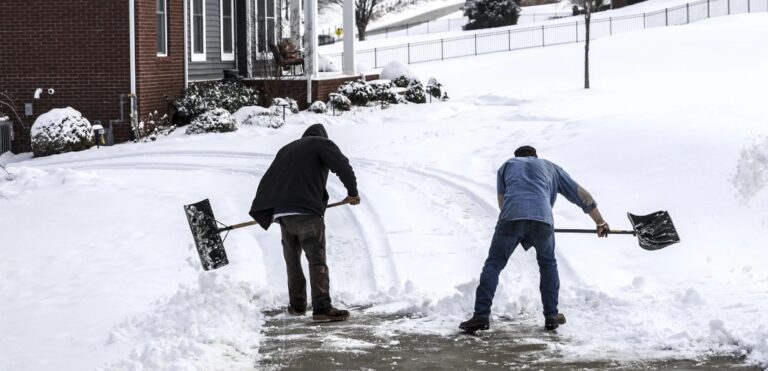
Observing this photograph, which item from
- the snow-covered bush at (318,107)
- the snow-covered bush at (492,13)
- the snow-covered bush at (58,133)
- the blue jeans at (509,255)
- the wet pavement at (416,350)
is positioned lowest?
the wet pavement at (416,350)

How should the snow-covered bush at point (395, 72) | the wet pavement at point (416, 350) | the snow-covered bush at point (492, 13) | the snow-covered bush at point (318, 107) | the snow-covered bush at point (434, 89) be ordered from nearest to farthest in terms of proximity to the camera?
1. the wet pavement at point (416, 350)
2. the snow-covered bush at point (318, 107)
3. the snow-covered bush at point (434, 89)
4. the snow-covered bush at point (395, 72)
5. the snow-covered bush at point (492, 13)

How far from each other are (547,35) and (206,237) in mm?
43870

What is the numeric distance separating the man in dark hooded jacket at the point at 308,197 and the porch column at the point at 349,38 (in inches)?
787

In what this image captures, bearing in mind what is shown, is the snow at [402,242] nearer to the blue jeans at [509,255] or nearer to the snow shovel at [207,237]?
the snow shovel at [207,237]

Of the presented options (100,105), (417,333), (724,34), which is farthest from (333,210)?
(724,34)

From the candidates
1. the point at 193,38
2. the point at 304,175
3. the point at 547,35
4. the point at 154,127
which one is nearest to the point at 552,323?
the point at 304,175

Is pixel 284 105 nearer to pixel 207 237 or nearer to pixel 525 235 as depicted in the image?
pixel 207 237

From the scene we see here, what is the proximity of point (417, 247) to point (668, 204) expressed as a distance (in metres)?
3.82

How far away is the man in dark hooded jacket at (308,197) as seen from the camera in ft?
32.4

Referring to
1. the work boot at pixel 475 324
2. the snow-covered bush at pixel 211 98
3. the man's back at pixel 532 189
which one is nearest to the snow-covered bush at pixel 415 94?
the snow-covered bush at pixel 211 98

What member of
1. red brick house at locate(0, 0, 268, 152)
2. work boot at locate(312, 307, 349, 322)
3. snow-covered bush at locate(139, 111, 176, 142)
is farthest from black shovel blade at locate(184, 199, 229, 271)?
red brick house at locate(0, 0, 268, 152)

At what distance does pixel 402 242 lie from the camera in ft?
44.1

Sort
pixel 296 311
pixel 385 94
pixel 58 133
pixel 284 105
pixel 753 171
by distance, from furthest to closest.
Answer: pixel 385 94, pixel 284 105, pixel 58 133, pixel 753 171, pixel 296 311

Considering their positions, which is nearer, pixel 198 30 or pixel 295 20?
pixel 198 30
